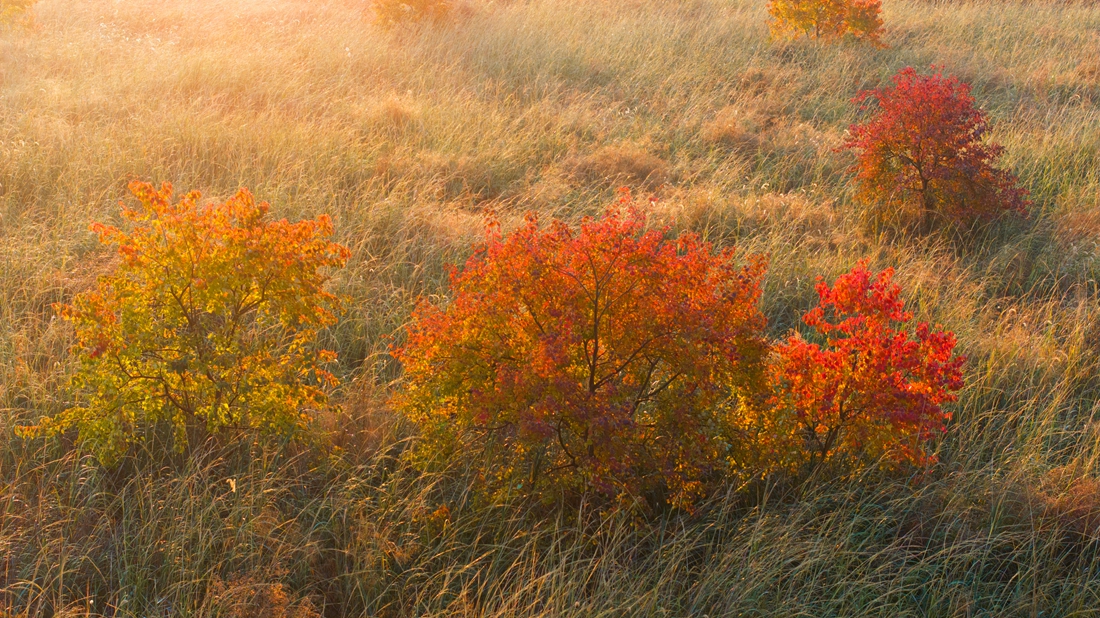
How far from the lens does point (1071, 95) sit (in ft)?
28.6

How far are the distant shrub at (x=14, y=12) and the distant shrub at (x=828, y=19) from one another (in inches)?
316

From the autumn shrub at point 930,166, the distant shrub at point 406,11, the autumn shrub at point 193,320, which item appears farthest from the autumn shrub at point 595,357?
the distant shrub at point 406,11

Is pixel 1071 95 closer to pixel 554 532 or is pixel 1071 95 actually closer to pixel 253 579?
pixel 554 532

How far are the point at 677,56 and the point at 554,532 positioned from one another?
7.33 m

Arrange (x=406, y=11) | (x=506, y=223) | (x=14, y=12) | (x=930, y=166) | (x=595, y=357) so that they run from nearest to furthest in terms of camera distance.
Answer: (x=595, y=357), (x=506, y=223), (x=930, y=166), (x=14, y=12), (x=406, y=11)

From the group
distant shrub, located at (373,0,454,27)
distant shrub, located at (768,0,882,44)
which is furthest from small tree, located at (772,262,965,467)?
distant shrub, located at (373,0,454,27)

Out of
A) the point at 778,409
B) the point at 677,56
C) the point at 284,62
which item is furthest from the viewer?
the point at 677,56

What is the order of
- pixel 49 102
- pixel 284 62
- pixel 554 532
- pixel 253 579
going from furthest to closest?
pixel 284 62 → pixel 49 102 → pixel 554 532 → pixel 253 579

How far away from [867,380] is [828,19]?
769cm

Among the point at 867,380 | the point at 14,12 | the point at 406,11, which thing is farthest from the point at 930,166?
the point at 14,12

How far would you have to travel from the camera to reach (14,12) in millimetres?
9133

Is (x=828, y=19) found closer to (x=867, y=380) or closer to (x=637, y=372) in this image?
(x=867, y=380)

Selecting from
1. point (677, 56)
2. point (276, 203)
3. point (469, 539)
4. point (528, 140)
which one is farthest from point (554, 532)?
point (677, 56)

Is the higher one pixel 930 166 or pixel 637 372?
pixel 637 372
